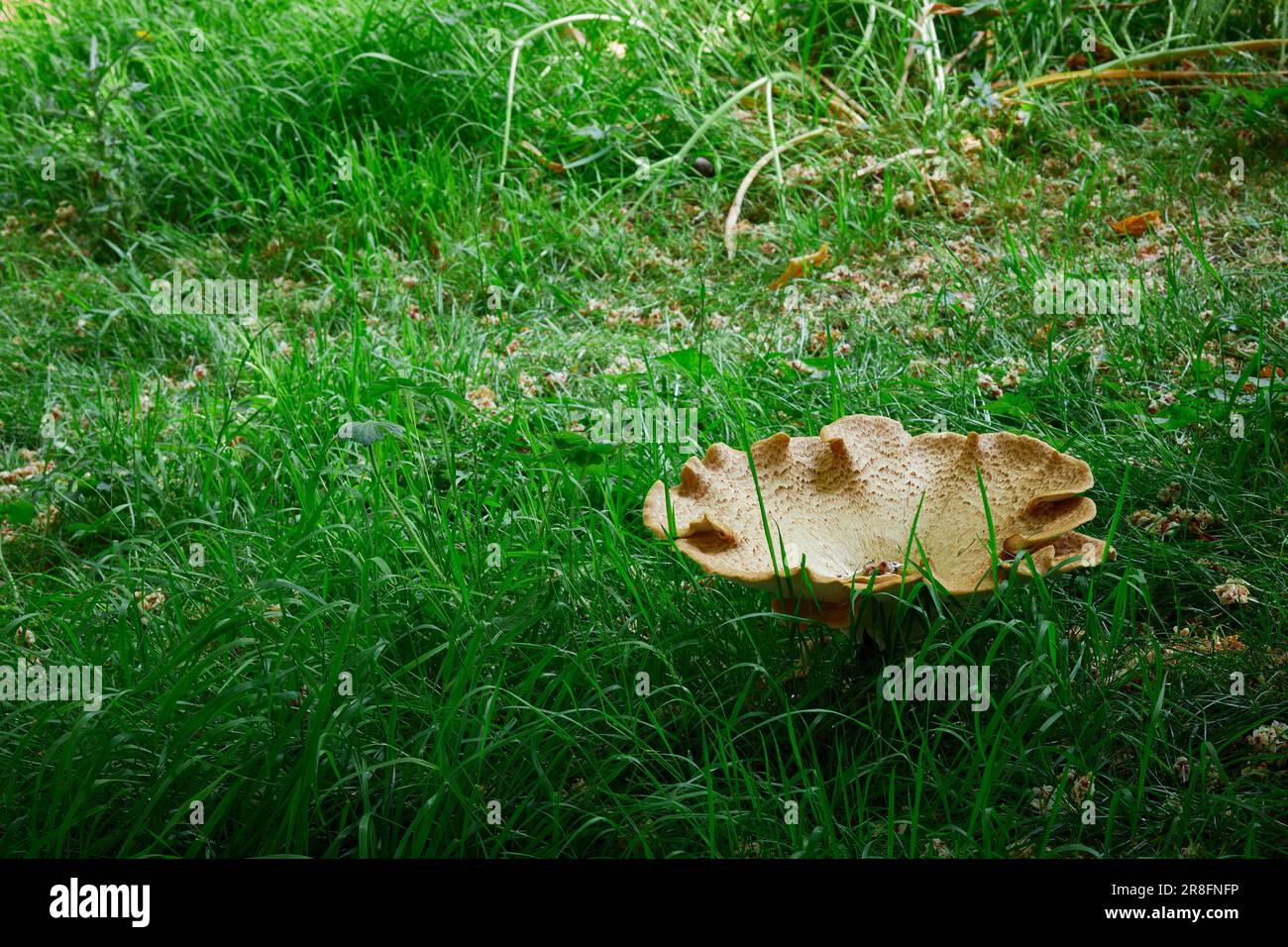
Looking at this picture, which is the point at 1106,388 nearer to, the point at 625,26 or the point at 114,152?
the point at 625,26

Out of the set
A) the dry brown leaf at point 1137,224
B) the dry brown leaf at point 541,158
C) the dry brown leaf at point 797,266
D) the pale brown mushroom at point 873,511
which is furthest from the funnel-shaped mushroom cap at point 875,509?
the dry brown leaf at point 541,158

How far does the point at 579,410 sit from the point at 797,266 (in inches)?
54.5

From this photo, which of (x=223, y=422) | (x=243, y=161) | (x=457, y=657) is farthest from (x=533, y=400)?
(x=243, y=161)

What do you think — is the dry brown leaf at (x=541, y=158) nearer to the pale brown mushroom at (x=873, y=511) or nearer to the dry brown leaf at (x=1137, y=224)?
the dry brown leaf at (x=1137, y=224)

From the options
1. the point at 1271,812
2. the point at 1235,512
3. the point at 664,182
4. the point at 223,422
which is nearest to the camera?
the point at 1271,812

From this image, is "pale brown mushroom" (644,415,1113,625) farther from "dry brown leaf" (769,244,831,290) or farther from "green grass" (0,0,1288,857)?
"dry brown leaf" (769,244,831,290)

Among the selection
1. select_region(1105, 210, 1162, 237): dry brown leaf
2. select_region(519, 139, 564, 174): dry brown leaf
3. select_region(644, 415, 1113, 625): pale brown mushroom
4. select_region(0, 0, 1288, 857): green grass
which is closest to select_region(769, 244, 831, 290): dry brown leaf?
select_region(0, 0, 1288, 857): green grass

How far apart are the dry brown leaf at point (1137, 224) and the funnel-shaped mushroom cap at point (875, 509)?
2.54 m

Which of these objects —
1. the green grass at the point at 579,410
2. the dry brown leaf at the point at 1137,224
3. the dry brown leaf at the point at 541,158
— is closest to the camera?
the green grass at the point at 579,410

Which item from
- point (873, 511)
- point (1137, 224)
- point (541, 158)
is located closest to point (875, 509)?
point (873, 511)

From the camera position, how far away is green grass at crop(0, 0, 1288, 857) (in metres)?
2.32

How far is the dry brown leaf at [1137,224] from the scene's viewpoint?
188 inches

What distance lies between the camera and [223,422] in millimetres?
3721
